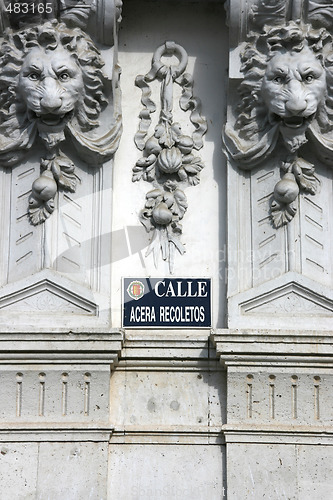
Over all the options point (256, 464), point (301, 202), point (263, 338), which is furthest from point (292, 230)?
point (256, 464)

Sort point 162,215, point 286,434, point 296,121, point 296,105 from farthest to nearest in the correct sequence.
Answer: point 162,215, point 296,121, point 296,105, point 286,434

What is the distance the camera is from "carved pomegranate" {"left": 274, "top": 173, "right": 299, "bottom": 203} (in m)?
8.95

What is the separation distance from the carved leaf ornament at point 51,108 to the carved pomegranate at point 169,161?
33 centimetres

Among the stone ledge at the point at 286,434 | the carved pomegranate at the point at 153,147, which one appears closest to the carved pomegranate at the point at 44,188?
the carved pomegranate at the point at 153,147

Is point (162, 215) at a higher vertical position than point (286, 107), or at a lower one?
lower

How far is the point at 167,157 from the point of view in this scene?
30.1 ft

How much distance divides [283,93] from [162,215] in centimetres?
113

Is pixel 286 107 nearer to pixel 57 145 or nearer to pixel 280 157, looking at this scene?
pixel 280 157

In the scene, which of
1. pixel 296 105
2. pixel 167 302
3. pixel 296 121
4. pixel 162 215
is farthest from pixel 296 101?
pixel 167 302

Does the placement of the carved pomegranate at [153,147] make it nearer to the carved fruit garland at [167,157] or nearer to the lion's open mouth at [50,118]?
the carved fruit garland at [167,157]

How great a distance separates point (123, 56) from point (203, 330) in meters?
2.05

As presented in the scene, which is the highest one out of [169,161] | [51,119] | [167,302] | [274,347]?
[51,119]

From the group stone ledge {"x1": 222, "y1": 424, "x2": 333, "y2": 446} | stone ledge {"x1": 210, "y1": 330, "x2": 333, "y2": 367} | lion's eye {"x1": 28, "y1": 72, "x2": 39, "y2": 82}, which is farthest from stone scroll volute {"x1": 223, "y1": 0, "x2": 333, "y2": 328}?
lion's eye {"x1": 28, "y1": 72, "x2": 39, "y2": 82}

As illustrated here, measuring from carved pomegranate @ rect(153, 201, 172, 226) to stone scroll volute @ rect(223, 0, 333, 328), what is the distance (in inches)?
16.4
